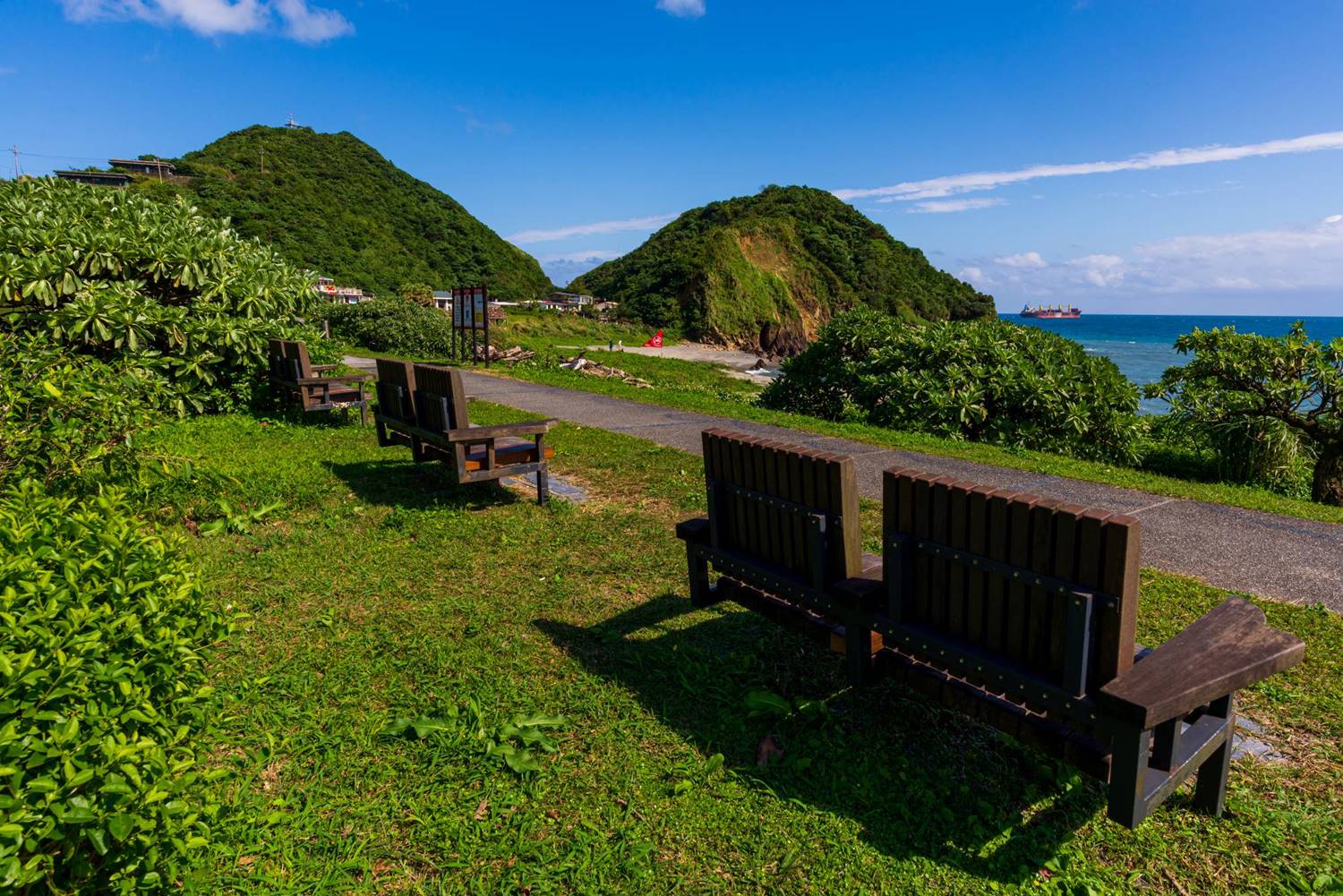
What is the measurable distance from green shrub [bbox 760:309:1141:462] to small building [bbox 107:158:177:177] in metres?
88.0

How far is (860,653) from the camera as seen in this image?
2953 millimetres

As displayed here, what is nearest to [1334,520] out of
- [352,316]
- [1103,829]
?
[1103,829]

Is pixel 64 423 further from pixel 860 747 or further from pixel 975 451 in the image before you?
pixel 975 451

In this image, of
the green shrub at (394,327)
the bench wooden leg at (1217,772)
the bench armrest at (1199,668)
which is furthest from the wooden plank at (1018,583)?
the green shrub at (394,327)

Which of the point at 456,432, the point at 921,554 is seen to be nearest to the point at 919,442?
the point at 456,432

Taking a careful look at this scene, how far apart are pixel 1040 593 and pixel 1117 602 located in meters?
0.22

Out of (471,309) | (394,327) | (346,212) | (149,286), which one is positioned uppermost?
(346,212)

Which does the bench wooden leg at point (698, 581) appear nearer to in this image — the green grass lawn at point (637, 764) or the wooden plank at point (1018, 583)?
the green grass lawn at point (637, 764)

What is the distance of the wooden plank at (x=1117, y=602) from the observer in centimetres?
212

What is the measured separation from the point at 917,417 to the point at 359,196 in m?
81.3

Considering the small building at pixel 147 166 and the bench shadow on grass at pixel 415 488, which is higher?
the small building at pixel 147 166

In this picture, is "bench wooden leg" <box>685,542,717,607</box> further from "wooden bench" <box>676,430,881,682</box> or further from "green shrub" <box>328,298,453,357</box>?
"green shrub" <box>328,298,453,357</box>

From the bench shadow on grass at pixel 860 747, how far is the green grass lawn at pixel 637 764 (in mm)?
11

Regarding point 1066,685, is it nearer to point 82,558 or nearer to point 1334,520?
point 82,558
